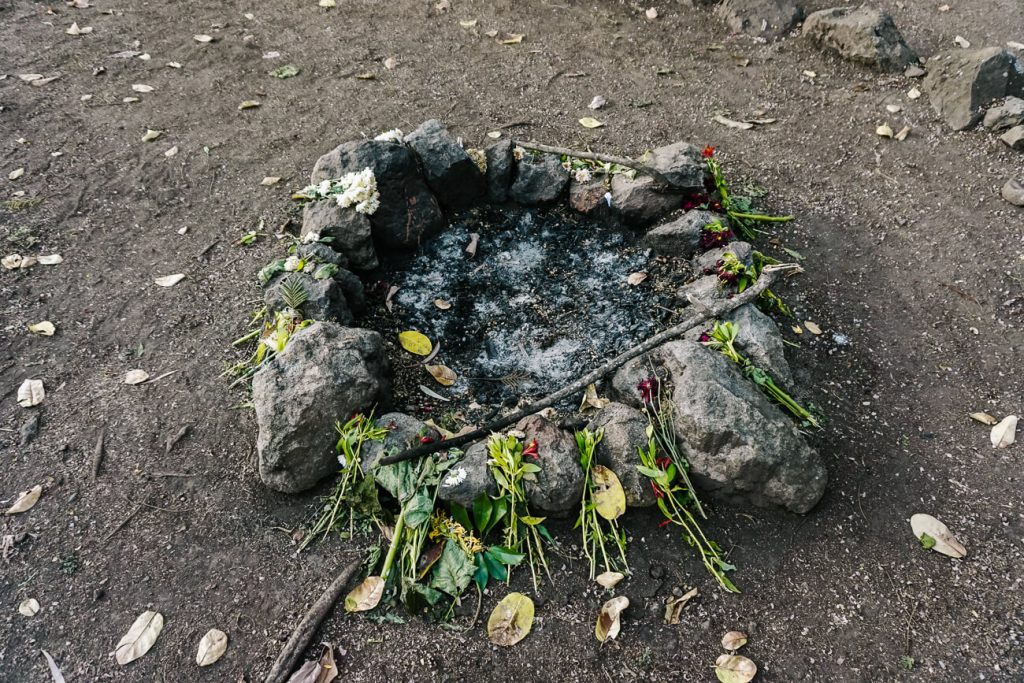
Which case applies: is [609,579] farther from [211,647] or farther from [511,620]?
[211,647]

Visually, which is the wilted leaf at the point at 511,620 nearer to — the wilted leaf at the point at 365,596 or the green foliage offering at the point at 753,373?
the wilted leaf at the point at 365,596

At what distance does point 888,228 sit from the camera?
3955 mm

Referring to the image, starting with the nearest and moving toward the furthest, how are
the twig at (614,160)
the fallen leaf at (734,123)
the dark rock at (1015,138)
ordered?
the twig at (614,160) < the dark rock at (1015,138) < the fallen leaf at (734,123)

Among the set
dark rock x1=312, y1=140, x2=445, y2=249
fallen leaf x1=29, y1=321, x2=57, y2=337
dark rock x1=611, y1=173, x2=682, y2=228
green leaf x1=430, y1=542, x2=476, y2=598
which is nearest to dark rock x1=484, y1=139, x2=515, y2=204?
dark rock x1=312, y1=140, x2=445, y2=249

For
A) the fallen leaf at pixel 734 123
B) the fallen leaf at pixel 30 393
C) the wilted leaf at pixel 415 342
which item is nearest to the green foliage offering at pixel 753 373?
the wilted leaf at pixel 415 342

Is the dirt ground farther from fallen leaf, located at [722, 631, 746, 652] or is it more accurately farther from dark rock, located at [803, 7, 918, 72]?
dark rock, located at [803, 7, 918, 72]

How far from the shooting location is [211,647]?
91.5 inches

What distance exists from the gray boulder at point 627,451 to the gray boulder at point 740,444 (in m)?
0.17

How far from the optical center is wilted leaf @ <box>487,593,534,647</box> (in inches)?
92.4

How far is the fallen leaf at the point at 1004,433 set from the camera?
2926 millimetres

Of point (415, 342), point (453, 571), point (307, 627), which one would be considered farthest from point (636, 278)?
point (307, 627)

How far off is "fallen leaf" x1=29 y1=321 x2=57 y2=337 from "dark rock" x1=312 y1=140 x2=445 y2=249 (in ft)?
5.18

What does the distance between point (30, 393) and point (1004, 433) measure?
15.1ft

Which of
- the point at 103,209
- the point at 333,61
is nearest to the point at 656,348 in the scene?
the point at 103,209
